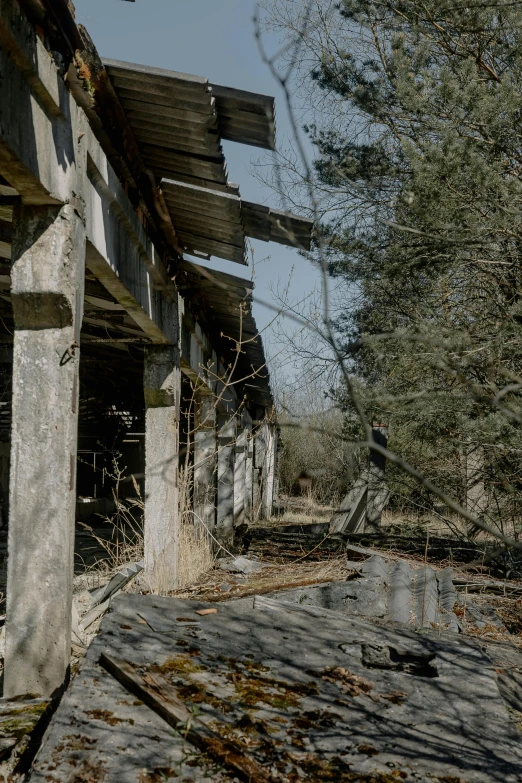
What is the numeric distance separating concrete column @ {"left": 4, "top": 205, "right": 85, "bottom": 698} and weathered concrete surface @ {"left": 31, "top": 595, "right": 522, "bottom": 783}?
0.33m

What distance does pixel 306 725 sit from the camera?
2.86 meters

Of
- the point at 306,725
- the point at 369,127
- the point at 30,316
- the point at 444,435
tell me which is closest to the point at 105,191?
the point at 30,316

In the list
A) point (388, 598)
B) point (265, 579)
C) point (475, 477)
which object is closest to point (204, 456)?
point (265, 579)

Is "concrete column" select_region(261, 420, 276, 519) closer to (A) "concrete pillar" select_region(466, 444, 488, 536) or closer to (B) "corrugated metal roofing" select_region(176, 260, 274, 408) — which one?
(B) "corrugated metal roofing" select_region(176, 260, 274, 408)

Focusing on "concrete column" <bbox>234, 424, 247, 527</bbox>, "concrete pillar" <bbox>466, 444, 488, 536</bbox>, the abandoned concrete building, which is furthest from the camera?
"concrete column" <bbox>234, 424, 247, 527</bbox>

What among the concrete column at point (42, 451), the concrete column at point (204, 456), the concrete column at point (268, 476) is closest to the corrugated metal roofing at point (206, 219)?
the concrete column at point (42, 451)

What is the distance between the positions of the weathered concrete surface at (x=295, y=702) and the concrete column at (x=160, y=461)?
246 centimetres

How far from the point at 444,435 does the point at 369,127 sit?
4507 mm

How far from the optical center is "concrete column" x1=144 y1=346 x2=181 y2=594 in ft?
22.1

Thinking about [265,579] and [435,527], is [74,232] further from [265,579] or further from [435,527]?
[435,527]

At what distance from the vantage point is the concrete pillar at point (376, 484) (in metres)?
10.4

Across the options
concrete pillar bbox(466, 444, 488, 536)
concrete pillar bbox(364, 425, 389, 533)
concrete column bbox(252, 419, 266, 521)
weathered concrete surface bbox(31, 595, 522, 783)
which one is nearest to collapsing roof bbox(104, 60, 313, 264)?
weathered concrete surface bbox(31, 595, 522, 783)

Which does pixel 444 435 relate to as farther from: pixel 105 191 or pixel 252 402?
pixel 252 402

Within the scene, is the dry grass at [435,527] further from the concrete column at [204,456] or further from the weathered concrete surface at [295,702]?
the concrete column at [204,456]
